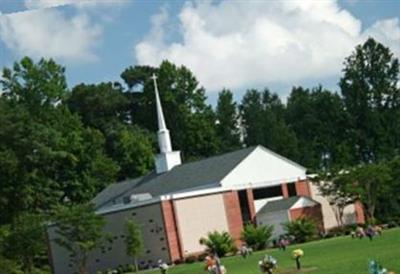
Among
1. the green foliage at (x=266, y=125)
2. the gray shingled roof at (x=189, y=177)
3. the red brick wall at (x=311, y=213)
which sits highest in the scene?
the green foliage at (x=266, y=125)

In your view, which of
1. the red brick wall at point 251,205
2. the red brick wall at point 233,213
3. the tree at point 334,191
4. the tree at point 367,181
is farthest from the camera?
the red brick wall at point 251,205

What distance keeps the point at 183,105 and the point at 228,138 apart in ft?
31.8

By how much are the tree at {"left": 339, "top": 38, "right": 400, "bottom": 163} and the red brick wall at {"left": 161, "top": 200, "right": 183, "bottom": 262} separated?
24.6 meters

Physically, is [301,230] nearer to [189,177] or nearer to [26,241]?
[189,177]

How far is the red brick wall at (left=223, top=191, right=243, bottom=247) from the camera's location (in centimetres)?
4328

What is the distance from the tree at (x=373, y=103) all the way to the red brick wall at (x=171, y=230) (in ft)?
80.5

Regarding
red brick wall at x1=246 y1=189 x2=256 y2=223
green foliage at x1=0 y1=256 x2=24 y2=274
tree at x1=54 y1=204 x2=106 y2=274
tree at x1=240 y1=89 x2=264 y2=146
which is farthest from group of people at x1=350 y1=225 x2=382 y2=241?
tree at x1=240 y1=89 x2=264 y2=146

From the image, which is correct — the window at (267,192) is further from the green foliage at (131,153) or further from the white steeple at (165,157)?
the green foliage at (131,153)

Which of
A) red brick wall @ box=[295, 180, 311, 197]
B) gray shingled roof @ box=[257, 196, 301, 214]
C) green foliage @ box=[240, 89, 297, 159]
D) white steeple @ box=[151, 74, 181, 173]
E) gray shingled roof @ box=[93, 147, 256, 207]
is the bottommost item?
gray shingled roof @ box=[257, 196, 301, 214]

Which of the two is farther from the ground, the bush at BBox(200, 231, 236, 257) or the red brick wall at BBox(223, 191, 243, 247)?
the red brick wall at BBox(223, 191, 243, 247)

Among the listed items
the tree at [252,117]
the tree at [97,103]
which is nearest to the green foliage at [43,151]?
the tree at [97,103]

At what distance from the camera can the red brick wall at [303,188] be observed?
1832 inches

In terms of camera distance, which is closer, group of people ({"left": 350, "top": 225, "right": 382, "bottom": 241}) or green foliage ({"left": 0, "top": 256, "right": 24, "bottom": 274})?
group of people ({"left": 350, "top": 225, "right": 382, "bottom": 241})

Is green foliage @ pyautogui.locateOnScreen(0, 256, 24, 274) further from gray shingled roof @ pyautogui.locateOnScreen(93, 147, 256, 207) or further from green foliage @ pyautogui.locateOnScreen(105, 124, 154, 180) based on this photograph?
green foliage @ pyautogui.locateOnScreen(105, 124, 154, 180)
